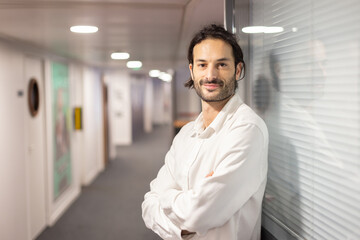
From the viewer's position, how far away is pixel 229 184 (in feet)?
4.36

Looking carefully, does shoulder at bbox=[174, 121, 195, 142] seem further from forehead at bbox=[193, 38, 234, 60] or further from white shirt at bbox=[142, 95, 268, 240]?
forehead at bbox=[193, 38, 234, 60]

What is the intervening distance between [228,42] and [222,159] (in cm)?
47

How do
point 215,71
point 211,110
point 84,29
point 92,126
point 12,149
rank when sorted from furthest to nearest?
point 92,126
point 12,149
point 84,29
point 211,110
point 215,71

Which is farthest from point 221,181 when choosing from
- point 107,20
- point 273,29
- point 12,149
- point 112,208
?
point 112,208

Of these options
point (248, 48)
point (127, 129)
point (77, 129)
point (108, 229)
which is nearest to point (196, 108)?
point (127, 129)

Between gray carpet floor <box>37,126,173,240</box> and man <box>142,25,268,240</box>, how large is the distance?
10.6 feet

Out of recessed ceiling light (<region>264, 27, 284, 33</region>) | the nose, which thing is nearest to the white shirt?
the nose

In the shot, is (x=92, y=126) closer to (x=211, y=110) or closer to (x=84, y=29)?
(x=84, y=29)

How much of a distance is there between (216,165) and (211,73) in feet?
1.13

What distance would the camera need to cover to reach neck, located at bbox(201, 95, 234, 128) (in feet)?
5.20

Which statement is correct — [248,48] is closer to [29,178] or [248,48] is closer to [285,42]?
[285,42]

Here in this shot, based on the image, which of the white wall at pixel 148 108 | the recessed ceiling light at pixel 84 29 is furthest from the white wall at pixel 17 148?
the white wall at pixel 148 108

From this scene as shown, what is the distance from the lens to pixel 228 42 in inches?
60.6

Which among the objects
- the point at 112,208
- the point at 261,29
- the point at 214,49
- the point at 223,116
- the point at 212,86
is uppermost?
the point at 261,29
